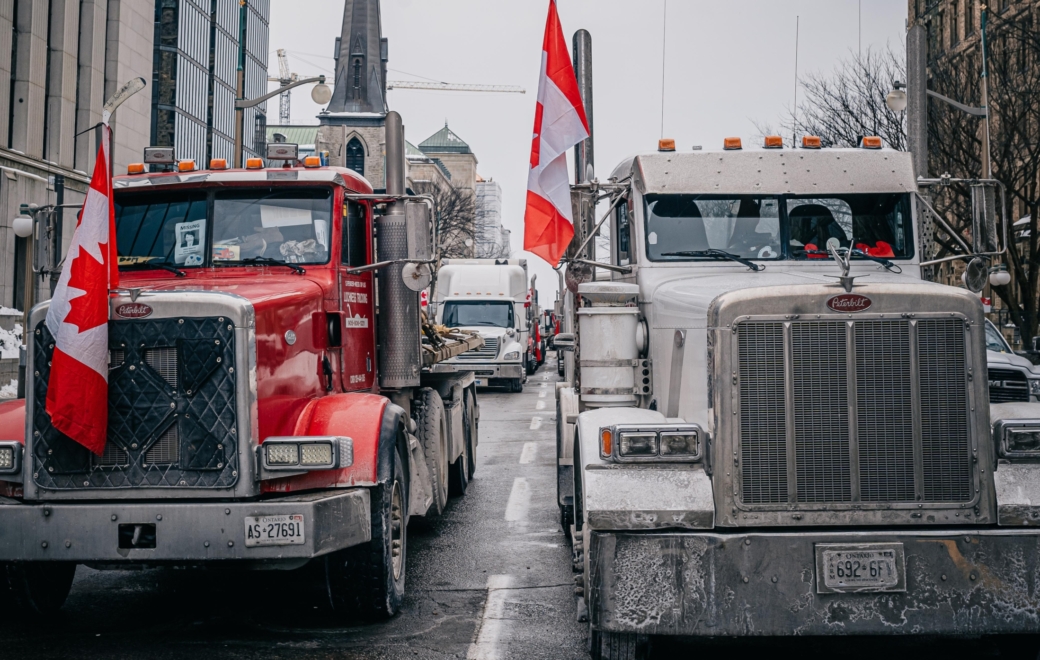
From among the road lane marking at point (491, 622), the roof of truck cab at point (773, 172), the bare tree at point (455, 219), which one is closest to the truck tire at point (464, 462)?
the road lane marking at point (491, 622)

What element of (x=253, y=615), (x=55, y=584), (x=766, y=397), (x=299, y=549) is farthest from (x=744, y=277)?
(x=55, y=584)

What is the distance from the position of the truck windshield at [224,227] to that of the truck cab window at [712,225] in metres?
2.26

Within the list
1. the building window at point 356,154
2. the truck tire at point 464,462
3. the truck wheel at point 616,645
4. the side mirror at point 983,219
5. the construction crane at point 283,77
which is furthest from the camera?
the construction crane at point 283,77

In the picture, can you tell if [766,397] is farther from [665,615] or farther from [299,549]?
[299,549]

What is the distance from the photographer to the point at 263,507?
5836mm

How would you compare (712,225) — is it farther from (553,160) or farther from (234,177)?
(234,177)

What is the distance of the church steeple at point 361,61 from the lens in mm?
104875

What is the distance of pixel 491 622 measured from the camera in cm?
677

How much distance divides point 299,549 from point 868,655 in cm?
314

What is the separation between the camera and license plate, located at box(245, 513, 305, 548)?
5820 millimetres

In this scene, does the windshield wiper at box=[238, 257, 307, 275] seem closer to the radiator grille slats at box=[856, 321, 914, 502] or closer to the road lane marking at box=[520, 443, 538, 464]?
the radiator grille slats at box=[856, 321, 914, 502]

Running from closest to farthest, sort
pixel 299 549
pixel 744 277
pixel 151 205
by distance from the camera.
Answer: pixel 299 549 → pixel 744 277 → pixel 151 205

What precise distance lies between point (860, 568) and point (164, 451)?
360 centimetres

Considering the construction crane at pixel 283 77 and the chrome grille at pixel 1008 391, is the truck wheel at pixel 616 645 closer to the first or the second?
the chrome grille at pixel 1008 391
